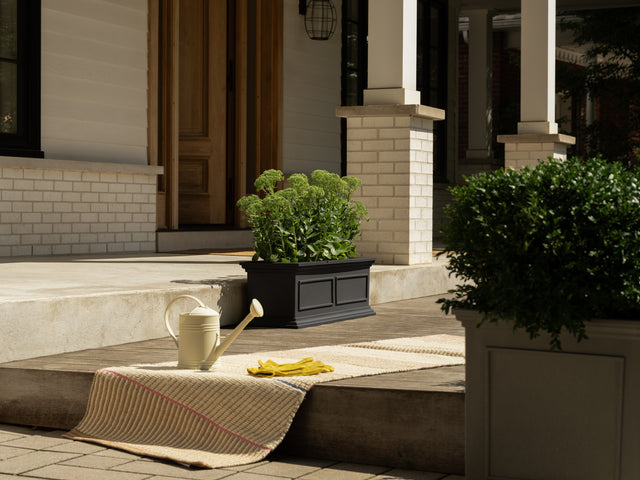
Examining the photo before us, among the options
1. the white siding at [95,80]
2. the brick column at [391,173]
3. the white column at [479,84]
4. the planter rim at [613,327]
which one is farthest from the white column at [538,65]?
the planter rim at [613,327]

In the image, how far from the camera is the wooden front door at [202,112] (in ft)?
39.5

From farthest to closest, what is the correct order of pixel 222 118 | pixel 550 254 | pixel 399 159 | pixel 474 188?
pixel 222 118 → pixel 399 159 → pixel 474 188 → pixel 550 254

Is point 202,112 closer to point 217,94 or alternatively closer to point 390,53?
point 217,94

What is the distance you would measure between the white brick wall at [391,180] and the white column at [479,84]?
8.68m

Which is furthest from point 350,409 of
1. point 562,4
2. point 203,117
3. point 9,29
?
point 562,4

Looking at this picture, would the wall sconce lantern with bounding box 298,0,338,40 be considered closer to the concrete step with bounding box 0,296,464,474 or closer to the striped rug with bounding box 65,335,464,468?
the concrete step with bounding box 0,296,464,474

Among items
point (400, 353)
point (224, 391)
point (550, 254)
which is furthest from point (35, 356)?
point (550, 254)

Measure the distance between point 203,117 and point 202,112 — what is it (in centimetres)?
6

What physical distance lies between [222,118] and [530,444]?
29.6 feet

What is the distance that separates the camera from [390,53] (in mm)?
9062

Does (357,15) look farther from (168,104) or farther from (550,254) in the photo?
(550,254)

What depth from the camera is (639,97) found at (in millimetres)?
18938

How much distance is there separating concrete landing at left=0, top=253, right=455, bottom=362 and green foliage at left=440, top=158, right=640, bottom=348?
240 cm

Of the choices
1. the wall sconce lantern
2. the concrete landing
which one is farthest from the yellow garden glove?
the wall sconce lantern
